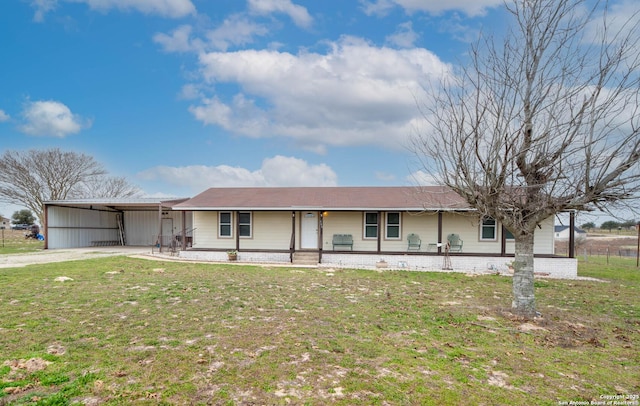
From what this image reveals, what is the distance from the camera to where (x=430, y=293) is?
9156 millimetres

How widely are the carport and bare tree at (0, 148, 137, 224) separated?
18.2 ft

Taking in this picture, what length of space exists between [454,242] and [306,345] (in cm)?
1266

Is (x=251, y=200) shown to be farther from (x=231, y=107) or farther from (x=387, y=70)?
(x=387, y=70)

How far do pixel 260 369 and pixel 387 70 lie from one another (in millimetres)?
9975

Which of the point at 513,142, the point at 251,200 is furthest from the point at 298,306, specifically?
the point at 251,200

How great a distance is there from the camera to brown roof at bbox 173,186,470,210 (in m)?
15.4

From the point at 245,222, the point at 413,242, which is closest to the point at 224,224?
the point at 245,222

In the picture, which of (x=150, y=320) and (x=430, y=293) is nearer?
(x=150, y=320)

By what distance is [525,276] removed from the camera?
6.80 metres

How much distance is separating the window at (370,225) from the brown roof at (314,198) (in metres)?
0.71

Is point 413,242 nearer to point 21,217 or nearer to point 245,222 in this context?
point 245,222

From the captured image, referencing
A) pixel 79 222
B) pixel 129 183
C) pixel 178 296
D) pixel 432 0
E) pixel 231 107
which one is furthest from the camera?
pixel 129 183

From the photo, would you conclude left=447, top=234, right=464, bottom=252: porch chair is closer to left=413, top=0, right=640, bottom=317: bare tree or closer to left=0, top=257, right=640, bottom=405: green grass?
left=0, top=257, right=640, bottom=405: green grass

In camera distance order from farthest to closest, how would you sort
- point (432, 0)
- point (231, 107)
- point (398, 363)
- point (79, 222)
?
1. point (79, 222)
2. point (231, 107)
3. point (432, 0)
4. point (398, 363)
